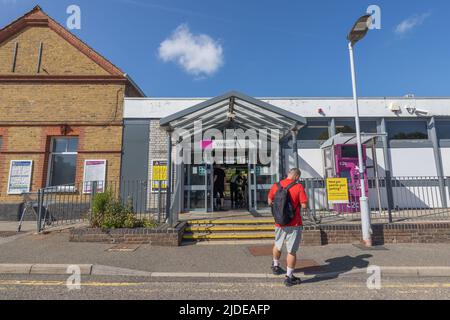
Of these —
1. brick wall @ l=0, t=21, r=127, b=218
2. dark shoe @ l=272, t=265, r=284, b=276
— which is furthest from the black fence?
dark shoe @ l=272, t=265, r=284, b=276

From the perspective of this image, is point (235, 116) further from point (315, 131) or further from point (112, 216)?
point (112, 216)

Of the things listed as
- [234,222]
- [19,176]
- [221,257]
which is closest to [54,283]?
[221,257]

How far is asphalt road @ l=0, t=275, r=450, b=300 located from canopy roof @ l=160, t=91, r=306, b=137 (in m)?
4.51

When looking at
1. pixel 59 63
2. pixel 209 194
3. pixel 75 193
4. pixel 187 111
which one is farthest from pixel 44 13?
pixel 209 194

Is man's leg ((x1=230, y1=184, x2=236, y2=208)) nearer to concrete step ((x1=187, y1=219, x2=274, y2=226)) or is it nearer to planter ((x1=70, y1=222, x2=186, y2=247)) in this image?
concrete step ((x1=187, y1=219, x2=274, y2=226))

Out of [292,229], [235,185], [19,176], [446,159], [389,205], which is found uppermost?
[446,159]

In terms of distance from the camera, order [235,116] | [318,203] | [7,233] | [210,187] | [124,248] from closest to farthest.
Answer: [124,248], [7,233], [318,203], [235,116], [210,187]

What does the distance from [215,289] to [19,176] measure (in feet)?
35.8

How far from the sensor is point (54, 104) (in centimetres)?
1148

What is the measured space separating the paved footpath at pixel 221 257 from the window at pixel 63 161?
496 centimetres

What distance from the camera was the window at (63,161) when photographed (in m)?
11.3

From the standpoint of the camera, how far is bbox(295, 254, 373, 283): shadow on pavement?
4.49 metres

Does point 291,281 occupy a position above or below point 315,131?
below

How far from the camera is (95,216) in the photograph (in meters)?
7.12
